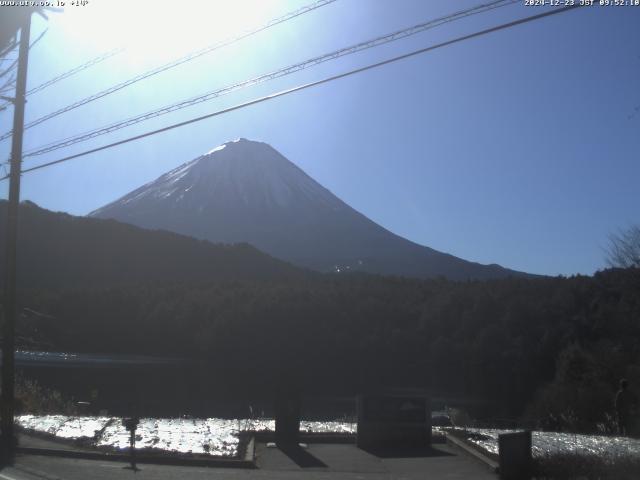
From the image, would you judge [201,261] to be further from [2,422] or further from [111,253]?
[2,422]

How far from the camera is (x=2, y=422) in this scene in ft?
46.6

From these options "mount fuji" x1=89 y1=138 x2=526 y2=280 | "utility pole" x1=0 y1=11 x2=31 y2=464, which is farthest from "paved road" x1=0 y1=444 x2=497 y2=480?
"mount fuji" x1=89 y1=138 x2=526 y2=280

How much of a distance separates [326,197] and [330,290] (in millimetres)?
89807

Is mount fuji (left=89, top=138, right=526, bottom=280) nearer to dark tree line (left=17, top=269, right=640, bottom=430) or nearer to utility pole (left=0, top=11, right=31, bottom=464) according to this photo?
dark tree line (left=17, top=269, right=640, bottom=430)

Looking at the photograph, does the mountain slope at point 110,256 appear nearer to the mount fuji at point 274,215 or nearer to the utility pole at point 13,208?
the mount fuji at point 274,215

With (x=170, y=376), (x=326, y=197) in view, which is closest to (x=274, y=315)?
(x=170, y=376)

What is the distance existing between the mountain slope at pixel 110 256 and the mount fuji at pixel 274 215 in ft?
135

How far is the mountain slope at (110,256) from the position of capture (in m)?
71.9

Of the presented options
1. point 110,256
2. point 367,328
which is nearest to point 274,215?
point 110,256

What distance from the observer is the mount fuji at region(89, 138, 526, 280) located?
132625mm

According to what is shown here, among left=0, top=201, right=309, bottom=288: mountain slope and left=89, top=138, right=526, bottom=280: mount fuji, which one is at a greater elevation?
left=89, top=138, right=526, bottom=280: mount fuji

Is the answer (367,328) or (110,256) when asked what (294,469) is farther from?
(110,256)

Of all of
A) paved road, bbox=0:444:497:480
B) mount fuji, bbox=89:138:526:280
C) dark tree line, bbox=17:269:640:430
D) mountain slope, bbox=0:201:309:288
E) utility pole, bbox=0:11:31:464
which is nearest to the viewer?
paved road, bbox=0:444:497:480

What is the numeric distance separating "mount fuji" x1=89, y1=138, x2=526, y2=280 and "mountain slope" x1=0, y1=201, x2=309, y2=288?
135 feet
